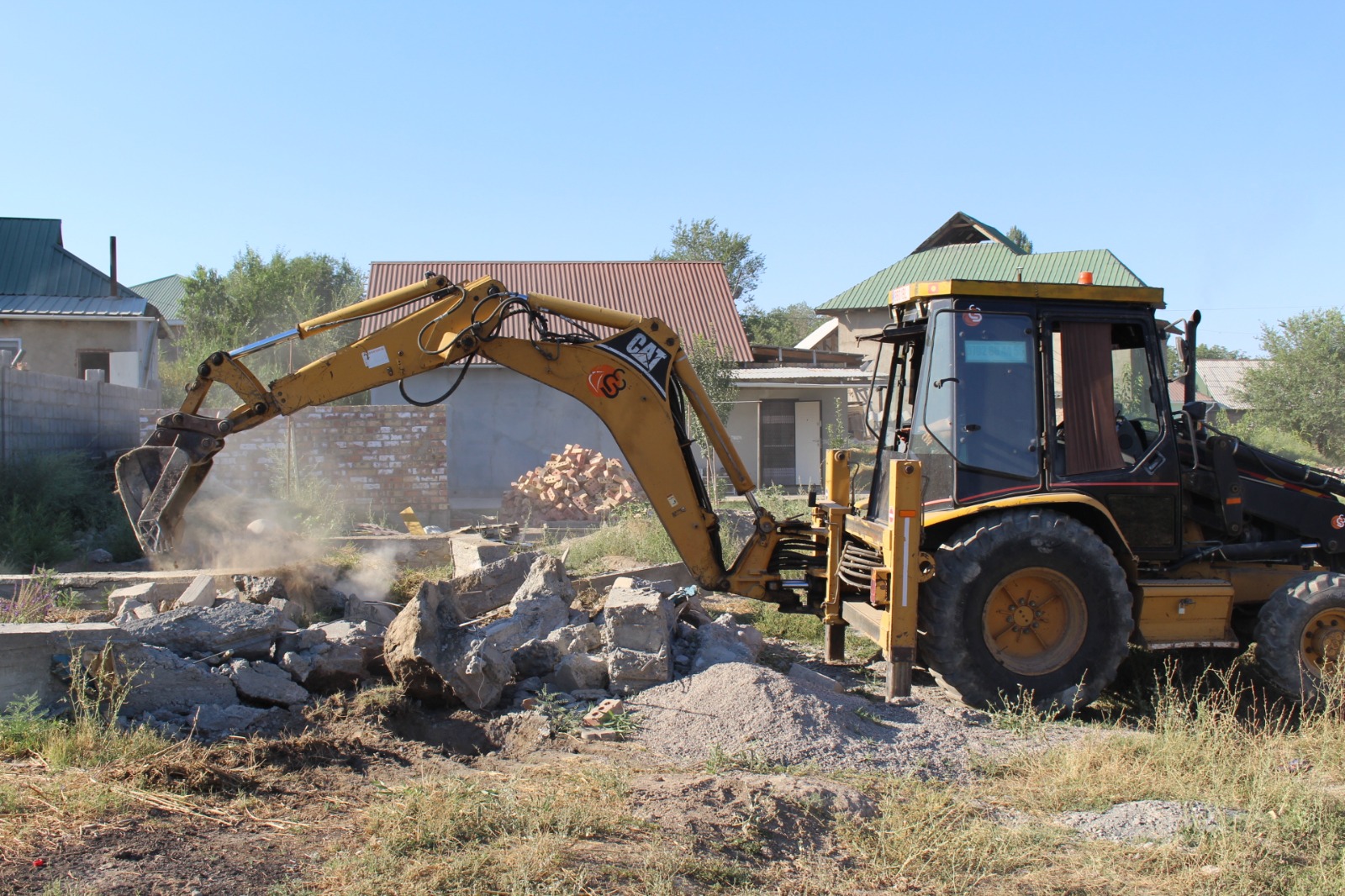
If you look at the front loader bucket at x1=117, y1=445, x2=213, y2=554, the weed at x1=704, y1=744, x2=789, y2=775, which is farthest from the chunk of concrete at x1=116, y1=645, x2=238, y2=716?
the weed at x1=704, y1=744, x2=789, y2=775

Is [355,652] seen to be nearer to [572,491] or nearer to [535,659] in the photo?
[535,659]

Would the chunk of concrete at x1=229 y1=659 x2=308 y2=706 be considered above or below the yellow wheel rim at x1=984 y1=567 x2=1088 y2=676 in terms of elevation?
below

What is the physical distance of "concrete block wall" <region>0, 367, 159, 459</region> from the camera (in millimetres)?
12906

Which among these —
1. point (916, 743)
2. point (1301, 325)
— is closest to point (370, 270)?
point (916, 743)

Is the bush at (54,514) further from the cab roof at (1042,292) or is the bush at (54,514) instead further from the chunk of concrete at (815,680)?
the cab roof at (1042,292)

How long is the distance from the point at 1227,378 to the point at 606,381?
130 feet

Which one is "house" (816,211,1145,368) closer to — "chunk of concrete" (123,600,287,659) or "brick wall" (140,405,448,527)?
"brick wall" (140,405,448,527)

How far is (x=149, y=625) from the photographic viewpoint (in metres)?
6.61

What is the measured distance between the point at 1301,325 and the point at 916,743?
105 feet

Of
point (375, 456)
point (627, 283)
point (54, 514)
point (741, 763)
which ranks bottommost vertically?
point (741, 763)

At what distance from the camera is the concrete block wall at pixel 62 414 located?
12.9 meters

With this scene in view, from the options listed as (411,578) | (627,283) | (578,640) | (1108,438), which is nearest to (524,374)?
(578,640)

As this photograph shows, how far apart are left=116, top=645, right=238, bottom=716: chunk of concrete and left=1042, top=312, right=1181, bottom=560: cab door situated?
5.18 m

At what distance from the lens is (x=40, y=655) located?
18.8 feet
